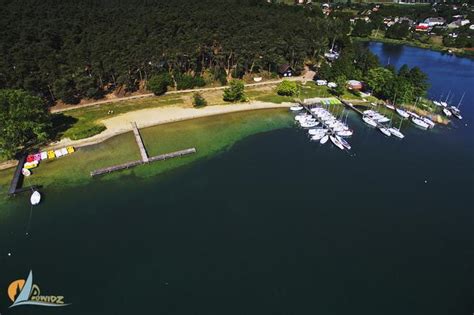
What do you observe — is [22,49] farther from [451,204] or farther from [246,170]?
[451,204]

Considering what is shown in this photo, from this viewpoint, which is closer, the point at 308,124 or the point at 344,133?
the point at 344,133

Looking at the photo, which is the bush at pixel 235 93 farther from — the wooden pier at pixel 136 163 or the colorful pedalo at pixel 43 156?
the colorful pedalo at pixel 43 156

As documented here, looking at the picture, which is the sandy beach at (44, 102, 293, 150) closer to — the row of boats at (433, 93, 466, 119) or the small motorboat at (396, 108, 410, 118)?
the small motorboat at (396, 108, 410, 118)

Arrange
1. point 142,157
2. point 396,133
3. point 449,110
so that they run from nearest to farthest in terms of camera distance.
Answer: point 142,157 → point 396,133 → point 449,110

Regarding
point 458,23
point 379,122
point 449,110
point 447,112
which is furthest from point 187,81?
point 458,23

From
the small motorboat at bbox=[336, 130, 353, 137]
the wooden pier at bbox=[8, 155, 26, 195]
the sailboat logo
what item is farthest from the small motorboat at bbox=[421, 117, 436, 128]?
the wooden pier at bbox=[8, 155, 26, 195]

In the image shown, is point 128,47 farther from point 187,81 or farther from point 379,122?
point 379,122

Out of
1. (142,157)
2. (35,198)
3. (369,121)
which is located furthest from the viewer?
(369,121)
